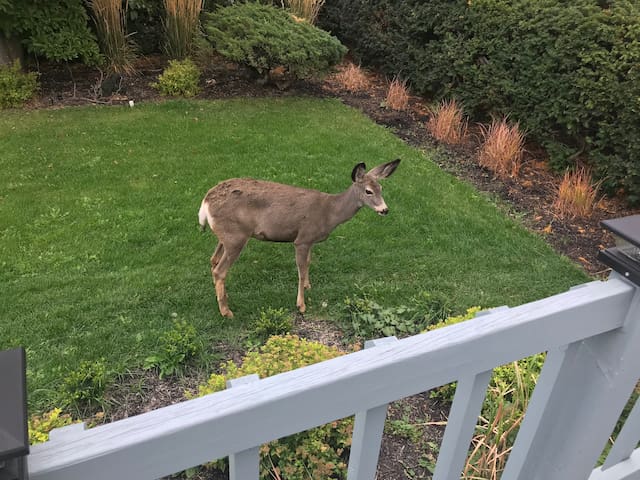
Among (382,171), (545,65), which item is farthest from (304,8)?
(382,171)

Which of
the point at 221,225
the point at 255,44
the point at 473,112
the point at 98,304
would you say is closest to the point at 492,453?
the point at 221,225

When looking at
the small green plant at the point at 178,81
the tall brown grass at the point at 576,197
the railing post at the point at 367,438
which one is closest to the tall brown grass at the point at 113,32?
the small green plant at the point at 178,81

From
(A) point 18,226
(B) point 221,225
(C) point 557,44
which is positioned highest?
(C) point 557,44

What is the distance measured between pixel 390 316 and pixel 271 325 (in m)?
1.00

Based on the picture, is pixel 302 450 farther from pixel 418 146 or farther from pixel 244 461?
pixel 418 146

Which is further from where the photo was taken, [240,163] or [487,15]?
[487,15]

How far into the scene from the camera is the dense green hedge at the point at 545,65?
230 inches

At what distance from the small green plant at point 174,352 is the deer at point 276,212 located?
19.3 inches

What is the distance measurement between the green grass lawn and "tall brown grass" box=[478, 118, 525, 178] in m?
0.77

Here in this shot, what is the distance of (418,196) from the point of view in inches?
250

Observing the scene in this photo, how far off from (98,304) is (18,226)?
1.59 metres

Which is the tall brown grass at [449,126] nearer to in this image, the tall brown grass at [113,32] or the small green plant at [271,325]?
the small green plant at [271,325]

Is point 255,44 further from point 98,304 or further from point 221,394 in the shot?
point 221,394

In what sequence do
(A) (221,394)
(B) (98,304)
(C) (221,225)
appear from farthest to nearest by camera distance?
(B) (98,304) → (C) (221,225) → (A) (221,394)
